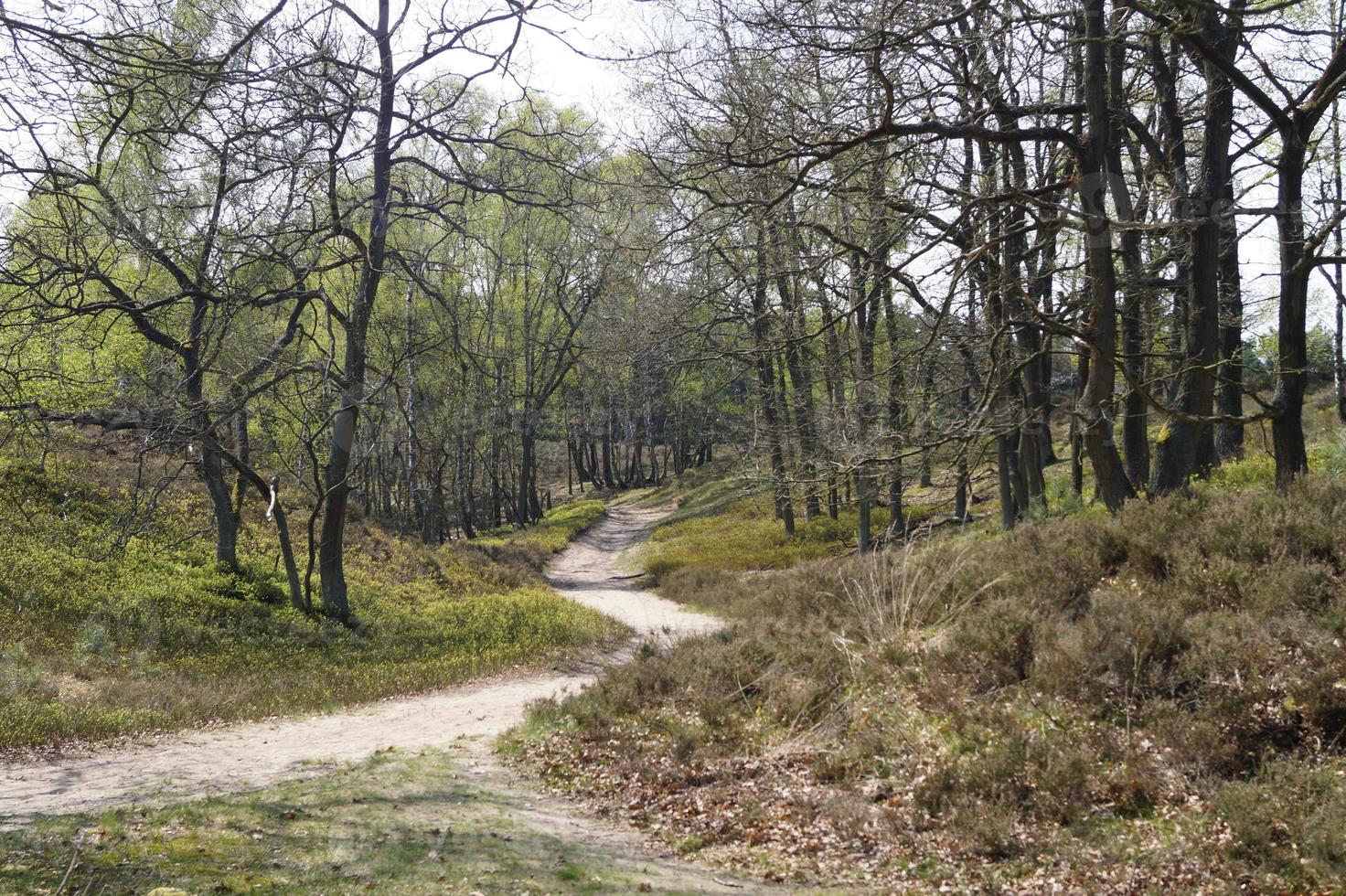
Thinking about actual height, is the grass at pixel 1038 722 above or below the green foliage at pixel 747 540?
above

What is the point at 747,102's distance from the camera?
7.31 meters

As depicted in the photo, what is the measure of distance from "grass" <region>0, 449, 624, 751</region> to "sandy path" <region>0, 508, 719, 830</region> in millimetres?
591

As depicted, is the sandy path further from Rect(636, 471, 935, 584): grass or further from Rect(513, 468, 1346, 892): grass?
Rect(636, 471, 935, 584): grass

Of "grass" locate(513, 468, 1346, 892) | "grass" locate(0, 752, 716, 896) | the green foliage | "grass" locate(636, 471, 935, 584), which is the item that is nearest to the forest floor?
"grass" locate(0, 752, 716, 896)

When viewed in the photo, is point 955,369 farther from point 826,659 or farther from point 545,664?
point 545,664

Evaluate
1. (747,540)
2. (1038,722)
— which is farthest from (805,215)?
(747,540)

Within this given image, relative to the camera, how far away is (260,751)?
307 inches

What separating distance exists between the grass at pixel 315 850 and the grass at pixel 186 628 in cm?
388

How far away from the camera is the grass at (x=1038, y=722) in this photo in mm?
4230

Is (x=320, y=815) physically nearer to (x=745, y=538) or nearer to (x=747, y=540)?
(x=747, y=540)

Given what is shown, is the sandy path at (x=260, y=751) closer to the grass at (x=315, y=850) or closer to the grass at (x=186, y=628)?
the grass at (x=186, y=628)

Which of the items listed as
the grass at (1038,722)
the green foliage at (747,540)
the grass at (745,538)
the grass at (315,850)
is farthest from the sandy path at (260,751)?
the green foliage at (747,540)

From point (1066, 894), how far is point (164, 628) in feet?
38.9

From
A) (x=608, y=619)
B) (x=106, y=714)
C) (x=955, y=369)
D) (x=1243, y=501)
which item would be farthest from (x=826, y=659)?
(x=608, y=619)
